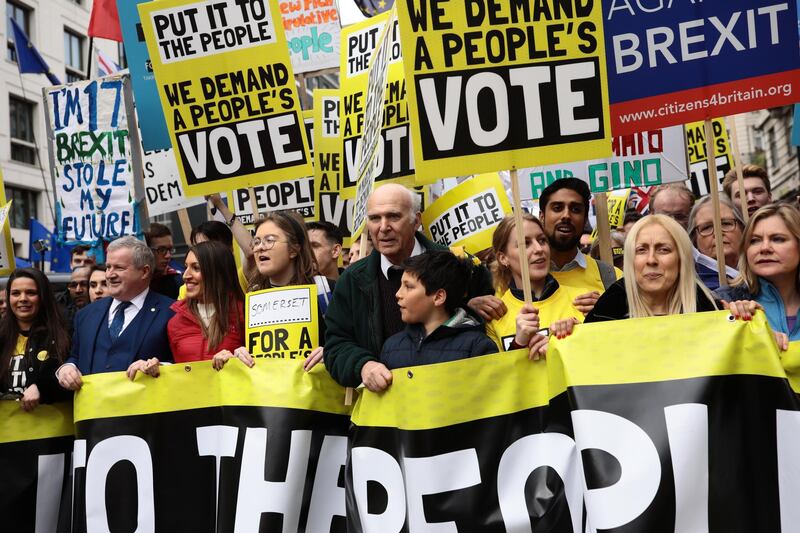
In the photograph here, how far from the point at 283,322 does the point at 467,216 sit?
97.6 inches

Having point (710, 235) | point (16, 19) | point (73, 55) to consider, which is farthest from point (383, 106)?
point (73, 55)

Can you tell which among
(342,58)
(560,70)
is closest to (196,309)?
(560,70)

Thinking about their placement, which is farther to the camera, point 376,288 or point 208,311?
point 208,311

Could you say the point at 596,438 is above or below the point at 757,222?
below

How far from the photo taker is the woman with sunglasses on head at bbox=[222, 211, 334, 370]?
527 centimetres

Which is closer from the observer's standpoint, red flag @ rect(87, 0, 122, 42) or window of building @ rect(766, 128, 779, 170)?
red flag @ rect(87, 0, 122, 42)

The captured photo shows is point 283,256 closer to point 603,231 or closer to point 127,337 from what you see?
point 127,337

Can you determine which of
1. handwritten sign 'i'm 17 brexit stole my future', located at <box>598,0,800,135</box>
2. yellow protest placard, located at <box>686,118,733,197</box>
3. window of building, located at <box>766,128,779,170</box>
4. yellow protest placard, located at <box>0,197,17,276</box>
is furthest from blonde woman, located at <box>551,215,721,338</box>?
window of building, located at <box>766,128,779,170</box>

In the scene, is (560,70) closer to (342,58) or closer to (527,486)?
(527,486)

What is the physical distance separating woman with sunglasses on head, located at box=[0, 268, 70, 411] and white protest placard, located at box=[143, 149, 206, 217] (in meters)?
3.15

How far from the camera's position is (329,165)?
8367 mm

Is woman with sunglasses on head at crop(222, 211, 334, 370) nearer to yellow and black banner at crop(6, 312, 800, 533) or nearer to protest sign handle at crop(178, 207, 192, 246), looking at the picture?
yellow and black banner at crop(6, 312, 800, 533)

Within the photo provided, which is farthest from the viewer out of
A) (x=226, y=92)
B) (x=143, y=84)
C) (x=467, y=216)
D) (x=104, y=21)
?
(x=104, y=21)

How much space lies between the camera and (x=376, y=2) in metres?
10.0
